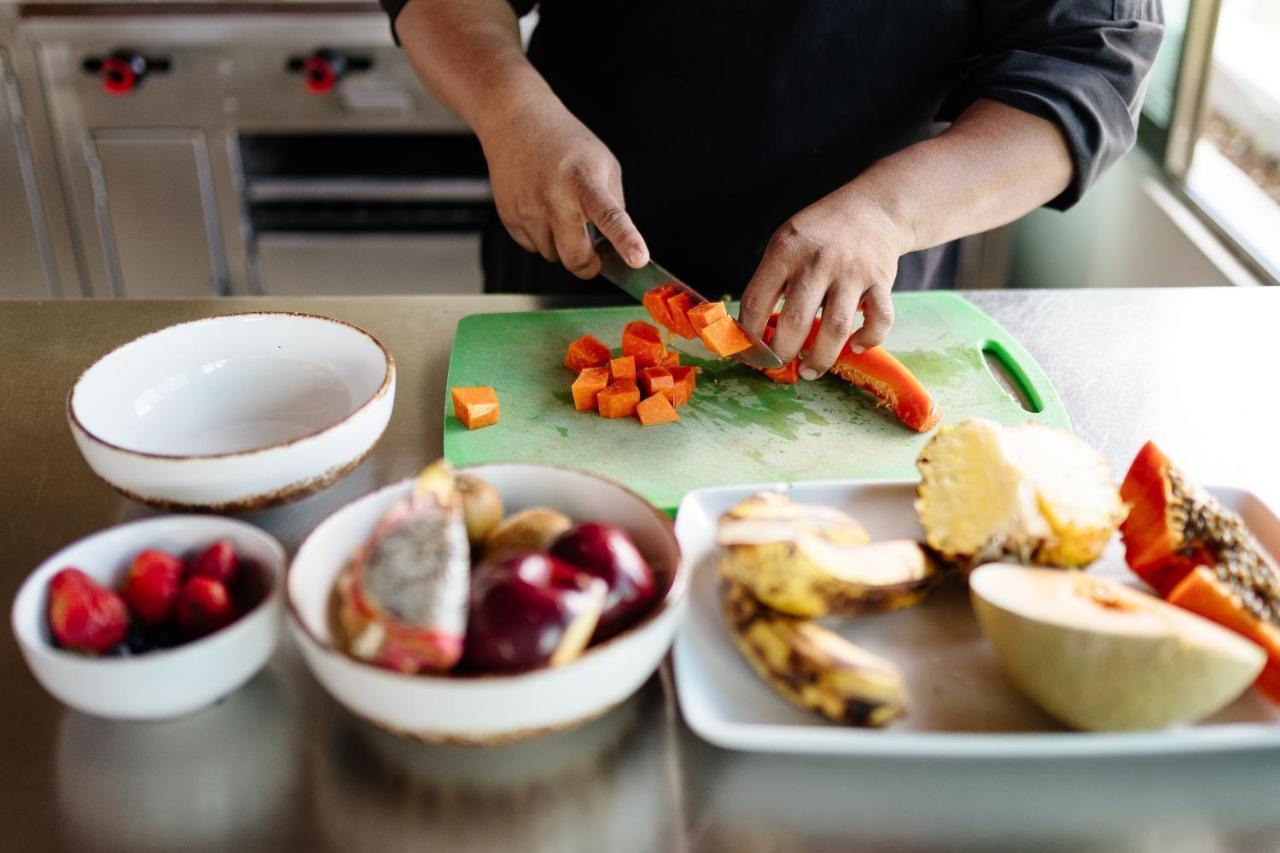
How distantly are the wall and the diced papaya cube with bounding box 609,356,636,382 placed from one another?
4.80 ft

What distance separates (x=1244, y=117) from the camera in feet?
7.73

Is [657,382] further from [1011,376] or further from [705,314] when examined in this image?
[1011,376]

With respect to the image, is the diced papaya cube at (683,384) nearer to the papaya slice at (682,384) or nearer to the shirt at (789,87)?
the papaya slice at (682,384)

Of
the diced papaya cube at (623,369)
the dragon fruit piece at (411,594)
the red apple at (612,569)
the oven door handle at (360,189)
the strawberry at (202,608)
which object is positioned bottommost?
the oven door handle at (360,189)

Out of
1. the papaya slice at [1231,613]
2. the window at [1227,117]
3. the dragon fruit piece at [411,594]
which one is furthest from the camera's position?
the window at [1227,117]

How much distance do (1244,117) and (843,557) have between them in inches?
81.0

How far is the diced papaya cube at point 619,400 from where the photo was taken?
3.93ft

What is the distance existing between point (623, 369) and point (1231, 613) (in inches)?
25.2

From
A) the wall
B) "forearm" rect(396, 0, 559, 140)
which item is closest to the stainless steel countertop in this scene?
"forearm" rect(396, 0, 559, 140)

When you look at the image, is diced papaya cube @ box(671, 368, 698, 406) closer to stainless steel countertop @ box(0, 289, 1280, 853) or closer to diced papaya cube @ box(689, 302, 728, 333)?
diced papaya cube @ box(689, 302, 728, 333)

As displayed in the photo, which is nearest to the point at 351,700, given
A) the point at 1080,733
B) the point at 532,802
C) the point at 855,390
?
the point at 532,802

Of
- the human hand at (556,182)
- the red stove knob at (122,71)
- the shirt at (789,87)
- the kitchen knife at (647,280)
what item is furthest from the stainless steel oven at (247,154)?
the kitchen knife at (647,280)

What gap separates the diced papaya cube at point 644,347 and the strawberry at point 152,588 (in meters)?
0.61

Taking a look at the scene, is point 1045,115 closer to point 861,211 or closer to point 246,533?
point 861,211
